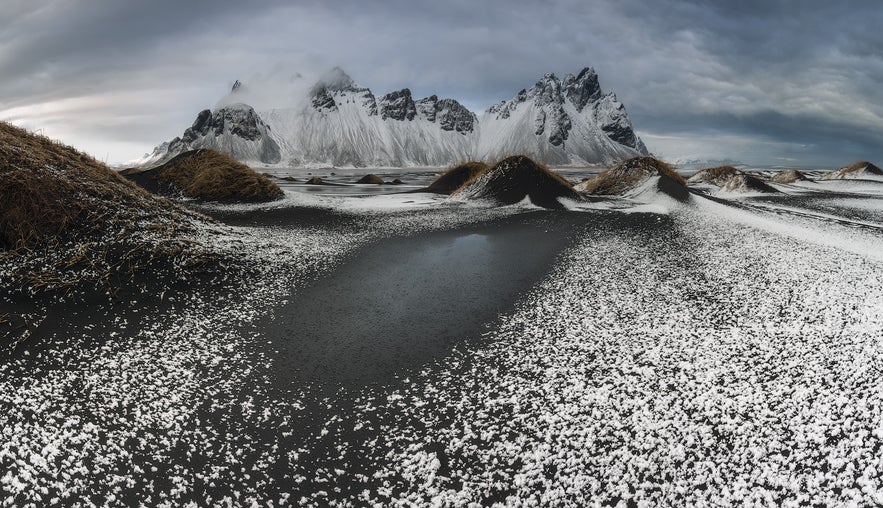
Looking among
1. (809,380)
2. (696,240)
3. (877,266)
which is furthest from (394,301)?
(877,266)

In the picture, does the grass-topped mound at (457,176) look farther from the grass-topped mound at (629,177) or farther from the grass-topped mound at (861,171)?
the grass-topped mound at (861,171)

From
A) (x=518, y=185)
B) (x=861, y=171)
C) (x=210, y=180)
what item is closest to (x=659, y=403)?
(x=518, y=185)

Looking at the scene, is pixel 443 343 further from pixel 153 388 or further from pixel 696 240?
pixel 696 240

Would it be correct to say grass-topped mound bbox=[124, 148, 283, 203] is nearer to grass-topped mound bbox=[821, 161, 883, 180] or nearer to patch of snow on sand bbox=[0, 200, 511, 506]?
patch of snow on sand bbox=[0, 200, 511, 506]

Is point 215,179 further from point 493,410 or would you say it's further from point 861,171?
point 861,171

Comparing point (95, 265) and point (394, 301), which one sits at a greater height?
point (95, 265)

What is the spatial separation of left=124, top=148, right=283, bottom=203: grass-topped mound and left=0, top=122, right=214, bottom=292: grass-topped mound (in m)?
10.1

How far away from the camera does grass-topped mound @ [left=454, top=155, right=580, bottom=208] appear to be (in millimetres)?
20266

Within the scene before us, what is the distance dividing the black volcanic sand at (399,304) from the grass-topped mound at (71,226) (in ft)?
10.5

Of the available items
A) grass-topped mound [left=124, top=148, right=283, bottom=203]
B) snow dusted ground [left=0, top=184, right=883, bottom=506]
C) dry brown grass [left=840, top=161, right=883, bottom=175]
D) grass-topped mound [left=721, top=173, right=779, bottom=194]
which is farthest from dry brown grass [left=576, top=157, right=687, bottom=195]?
dry brown grass [left=840, top=161, right=883, bottom=175]

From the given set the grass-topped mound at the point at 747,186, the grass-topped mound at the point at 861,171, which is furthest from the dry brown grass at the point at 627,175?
the grass-topped mound at the point at 861,171

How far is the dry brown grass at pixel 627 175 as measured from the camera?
996 inches

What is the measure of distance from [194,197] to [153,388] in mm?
18670

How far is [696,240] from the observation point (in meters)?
11.9
